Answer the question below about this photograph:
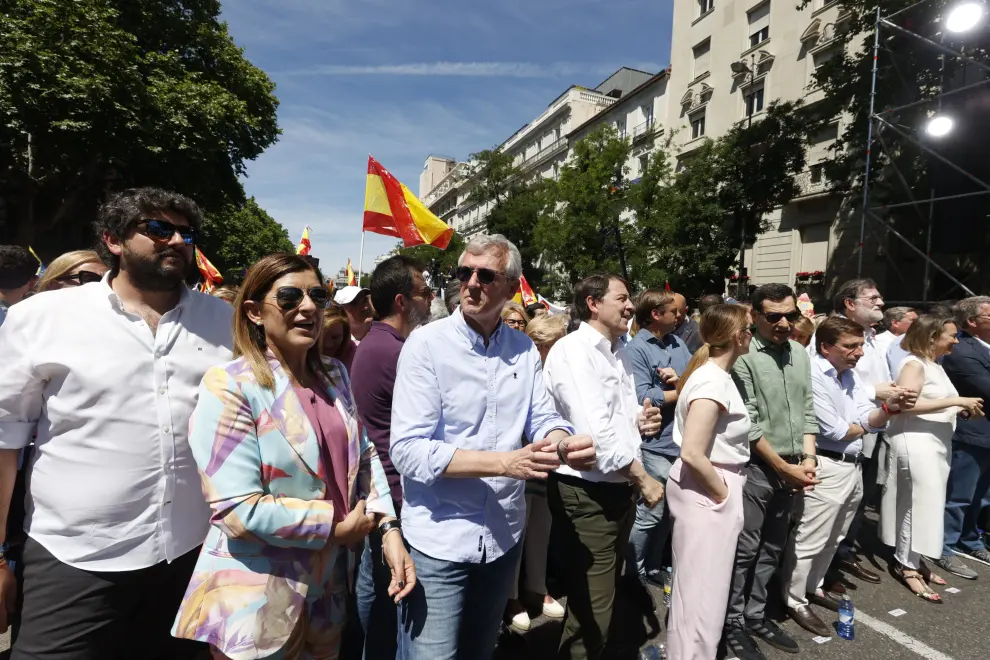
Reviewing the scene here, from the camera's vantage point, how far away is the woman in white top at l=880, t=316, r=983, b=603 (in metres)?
4.08

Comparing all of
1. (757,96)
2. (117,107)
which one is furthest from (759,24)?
(117,107)

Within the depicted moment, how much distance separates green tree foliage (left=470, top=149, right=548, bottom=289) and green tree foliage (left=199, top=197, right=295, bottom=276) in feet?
46.8

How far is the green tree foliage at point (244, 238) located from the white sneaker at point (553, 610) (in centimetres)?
2531

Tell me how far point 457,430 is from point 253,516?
2.39 ft

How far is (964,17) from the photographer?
35.3 feet

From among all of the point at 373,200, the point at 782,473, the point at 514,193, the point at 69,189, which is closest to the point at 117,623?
the point at 782,473

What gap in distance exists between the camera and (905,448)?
4.27m

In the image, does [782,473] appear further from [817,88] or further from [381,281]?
[817,88]

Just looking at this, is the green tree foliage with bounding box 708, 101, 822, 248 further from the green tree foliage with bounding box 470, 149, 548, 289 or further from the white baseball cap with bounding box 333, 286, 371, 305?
the white baseball cap with bounding box 333, 286, 371, 305

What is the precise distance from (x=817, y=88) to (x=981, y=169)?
41.2 feet

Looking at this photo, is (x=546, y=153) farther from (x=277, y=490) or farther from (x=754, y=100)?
(x=277, y=490)

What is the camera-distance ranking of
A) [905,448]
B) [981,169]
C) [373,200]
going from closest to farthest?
1. [905,448]
2. [373,200]
3. [981,169]

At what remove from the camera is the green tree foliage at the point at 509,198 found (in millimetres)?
38812

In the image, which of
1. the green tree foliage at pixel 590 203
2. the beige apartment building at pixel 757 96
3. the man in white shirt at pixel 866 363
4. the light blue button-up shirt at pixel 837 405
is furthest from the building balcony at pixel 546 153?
the light blue button-up shirt at pixel 837 405
